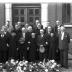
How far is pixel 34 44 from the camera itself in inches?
526

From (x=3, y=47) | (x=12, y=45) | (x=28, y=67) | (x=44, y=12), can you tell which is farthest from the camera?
(x=44, y=12)

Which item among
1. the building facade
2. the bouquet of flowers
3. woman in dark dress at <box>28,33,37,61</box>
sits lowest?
the bouquet of flowers

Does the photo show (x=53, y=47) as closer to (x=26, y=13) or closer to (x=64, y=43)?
(x=64, y=43)

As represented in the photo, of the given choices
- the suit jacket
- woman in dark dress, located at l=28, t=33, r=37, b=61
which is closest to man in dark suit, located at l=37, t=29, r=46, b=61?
woman in dark dress, located at l=28, t=33, r=37, b=61

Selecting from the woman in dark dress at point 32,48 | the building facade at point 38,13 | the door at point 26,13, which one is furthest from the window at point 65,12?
the woman in dark dress at point 32,48

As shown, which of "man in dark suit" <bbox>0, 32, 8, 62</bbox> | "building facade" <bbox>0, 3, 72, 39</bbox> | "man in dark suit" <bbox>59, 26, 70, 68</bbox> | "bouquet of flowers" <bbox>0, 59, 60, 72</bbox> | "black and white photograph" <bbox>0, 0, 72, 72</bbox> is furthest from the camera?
"building facade" <bbox>0, 3, 72, 39</bbox>

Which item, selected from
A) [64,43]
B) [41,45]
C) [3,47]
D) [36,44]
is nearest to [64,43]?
[64,43]

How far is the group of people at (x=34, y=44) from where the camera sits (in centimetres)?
1304

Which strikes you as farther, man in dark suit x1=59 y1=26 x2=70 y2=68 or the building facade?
the building facade

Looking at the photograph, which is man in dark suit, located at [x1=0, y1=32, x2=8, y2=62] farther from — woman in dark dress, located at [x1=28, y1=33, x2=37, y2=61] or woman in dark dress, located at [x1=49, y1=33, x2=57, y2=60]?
woman in dark dress, located at [x1=49, y1=33, x2=57, y2=60]

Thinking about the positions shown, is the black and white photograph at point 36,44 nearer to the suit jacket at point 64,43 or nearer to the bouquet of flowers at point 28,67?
the suit jacket at point 64,43

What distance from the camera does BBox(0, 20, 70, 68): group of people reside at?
1304cm

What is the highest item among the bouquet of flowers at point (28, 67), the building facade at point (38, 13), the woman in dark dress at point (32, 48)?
the building facade at point (38, 13)

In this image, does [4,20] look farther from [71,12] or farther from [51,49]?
[51,49]
